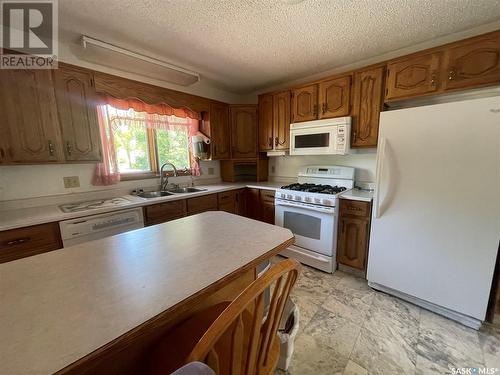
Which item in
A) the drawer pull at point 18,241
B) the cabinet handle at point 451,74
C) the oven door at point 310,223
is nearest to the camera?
the drawer pull at point 18,241

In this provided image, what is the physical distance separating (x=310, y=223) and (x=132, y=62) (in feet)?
8.32

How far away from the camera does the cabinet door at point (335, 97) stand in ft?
7.59

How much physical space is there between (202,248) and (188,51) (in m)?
2.06

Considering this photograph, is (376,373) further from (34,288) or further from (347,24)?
(347,24)

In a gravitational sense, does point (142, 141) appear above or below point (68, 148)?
above

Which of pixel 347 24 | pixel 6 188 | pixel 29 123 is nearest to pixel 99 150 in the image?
pixel 29 123

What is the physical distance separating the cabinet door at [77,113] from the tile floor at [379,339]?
2.39 m

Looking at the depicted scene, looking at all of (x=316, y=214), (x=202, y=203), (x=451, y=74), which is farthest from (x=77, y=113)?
(x=451, y=74)

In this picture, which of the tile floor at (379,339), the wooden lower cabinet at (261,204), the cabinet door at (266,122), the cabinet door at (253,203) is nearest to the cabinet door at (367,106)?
→ the cabinet door at (266,122)

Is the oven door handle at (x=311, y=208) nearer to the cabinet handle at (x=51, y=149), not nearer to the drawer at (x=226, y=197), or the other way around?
the drawer at (x=226, y=197)

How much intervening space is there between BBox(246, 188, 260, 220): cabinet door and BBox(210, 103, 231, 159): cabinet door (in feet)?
2.22

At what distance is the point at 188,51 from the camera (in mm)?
2098

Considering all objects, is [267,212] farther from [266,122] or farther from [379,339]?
[379,339]

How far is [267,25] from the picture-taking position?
5.59 feet
